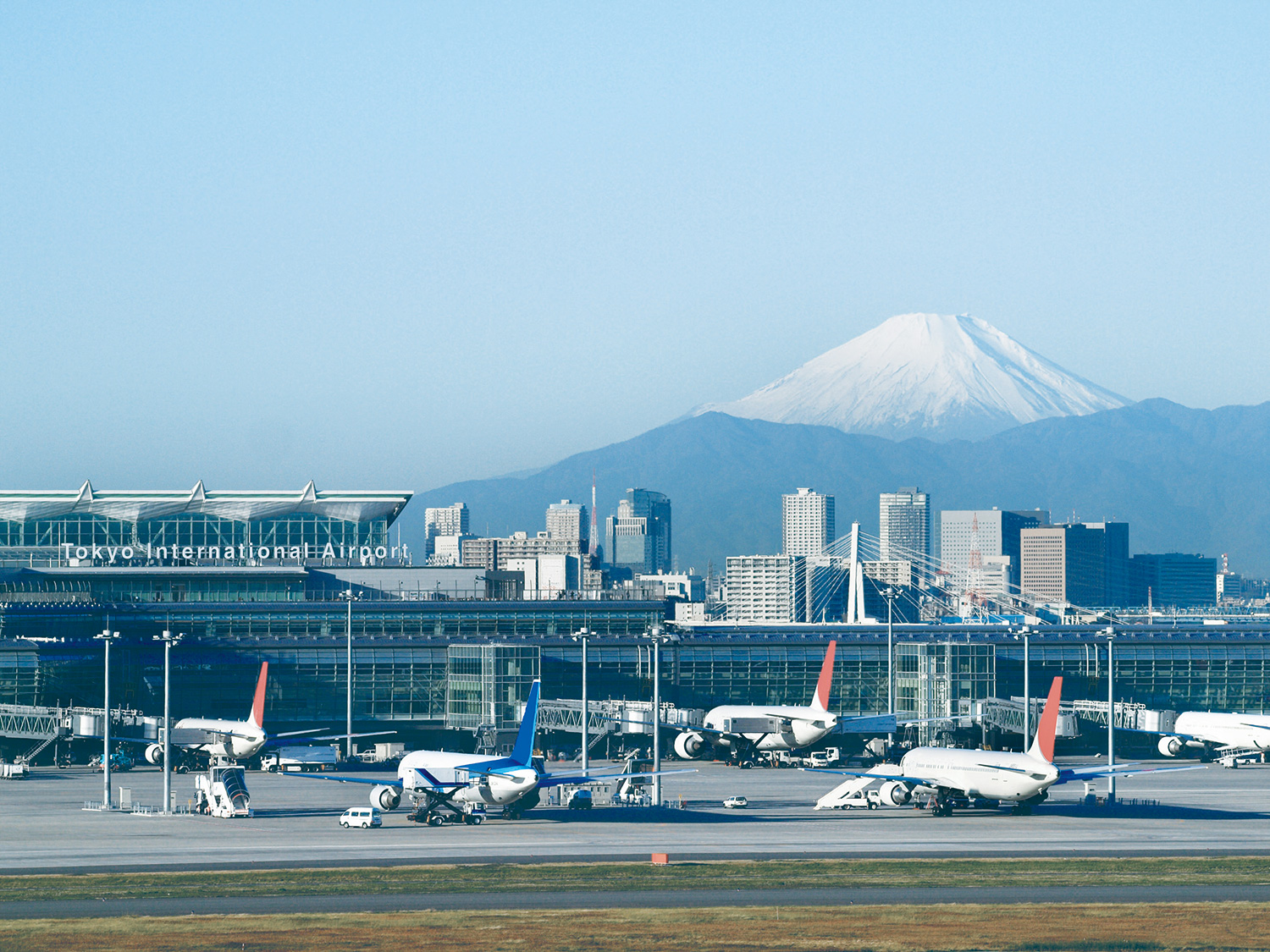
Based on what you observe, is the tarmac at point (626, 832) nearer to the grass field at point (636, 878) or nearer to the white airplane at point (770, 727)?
the grass field at point (636, 878)

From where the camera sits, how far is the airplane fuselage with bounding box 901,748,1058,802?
4195 inches

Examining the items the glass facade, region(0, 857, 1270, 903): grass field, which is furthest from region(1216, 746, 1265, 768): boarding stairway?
region(0, 857, 1270, 903): grass field

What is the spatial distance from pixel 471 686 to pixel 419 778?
67554 millimetres

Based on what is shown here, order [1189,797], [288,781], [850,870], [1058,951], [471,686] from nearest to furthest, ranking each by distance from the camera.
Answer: [1058,951] < [850,870] < [1189,797] < [288,781] < [471,686]

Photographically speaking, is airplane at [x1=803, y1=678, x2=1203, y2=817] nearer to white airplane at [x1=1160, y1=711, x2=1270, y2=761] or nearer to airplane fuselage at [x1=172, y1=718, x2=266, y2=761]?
white airplane at [x1=1160, y1=711, x2=1270, y2=761]

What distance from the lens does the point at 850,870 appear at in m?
81.2

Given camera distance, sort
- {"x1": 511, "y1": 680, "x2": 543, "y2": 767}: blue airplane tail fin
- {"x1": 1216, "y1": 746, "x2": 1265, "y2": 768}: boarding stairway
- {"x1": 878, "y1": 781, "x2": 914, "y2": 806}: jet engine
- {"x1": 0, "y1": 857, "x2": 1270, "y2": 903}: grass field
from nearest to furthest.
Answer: {"x1": 0, "y1": 857, "x2": 1270, "y2": 903}: grass field, {"x1": 511, "y1": 680, "x2": 543, "y2": 767}: blue airplane tail fin, {"x1": 878, "y1": 781, "x2": 914, "y2": 806}: jet engine, {"x1": 1216, "y1": 746, "x2": 1265, "y2": 768}: boarding stairway

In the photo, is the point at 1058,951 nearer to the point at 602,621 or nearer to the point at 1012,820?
the point at 1012,820

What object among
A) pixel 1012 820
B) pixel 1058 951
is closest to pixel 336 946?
pixel 1058 951

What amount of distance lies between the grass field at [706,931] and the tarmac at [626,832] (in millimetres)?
6460

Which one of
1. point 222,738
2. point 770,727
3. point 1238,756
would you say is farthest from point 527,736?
point 1238,756

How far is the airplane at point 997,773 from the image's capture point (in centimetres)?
10612

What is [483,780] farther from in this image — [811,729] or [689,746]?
[689,746]

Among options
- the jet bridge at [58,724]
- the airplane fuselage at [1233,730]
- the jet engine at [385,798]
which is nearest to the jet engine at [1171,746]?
the airplane fuselage at [1233,730]
